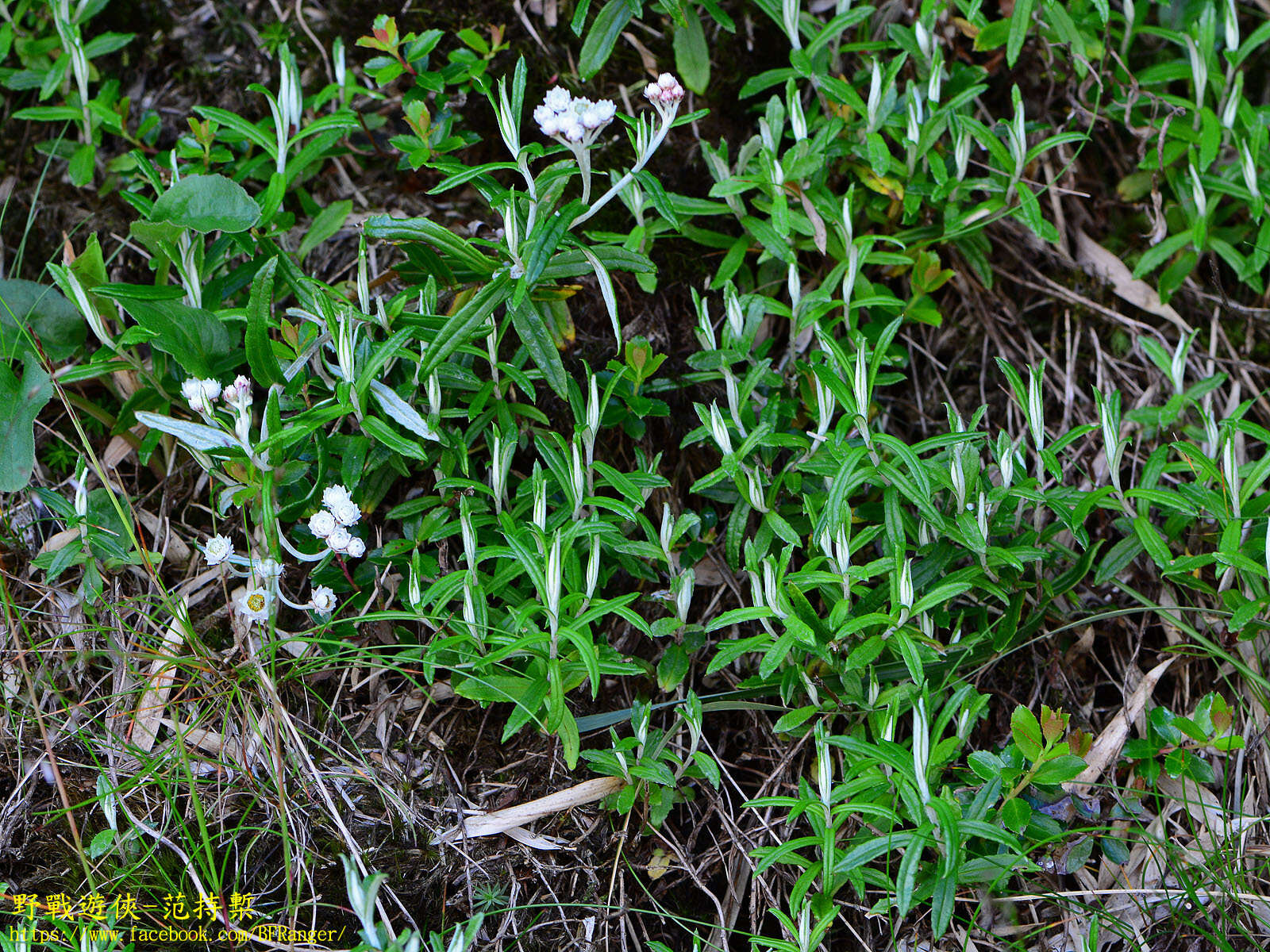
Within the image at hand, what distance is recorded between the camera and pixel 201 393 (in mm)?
1833

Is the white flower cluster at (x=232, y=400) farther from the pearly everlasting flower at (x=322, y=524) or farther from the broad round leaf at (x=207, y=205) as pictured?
the broad round leaf at (x=207, y=205)

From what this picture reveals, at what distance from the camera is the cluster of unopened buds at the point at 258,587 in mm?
1931

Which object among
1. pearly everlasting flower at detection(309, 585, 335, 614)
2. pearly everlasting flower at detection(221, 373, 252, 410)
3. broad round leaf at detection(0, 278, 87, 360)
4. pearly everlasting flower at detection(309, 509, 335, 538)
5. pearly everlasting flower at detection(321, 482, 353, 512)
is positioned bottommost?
pearly everlasting flower at detection(309, 585, 335, 614)

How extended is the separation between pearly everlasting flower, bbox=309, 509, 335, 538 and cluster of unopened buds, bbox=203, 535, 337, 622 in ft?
0.43

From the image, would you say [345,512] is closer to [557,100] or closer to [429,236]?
[429,236]

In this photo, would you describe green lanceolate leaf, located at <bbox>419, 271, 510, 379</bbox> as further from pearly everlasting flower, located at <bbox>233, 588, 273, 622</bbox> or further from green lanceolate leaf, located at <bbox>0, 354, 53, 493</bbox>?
green lanceolate leaf, located at <bbox>0, 354, 53, 493</bbox>

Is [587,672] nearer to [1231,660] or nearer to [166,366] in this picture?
[166,366]

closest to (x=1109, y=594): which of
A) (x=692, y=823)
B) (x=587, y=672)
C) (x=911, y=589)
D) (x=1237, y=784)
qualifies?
→ (x=1237, y=784)

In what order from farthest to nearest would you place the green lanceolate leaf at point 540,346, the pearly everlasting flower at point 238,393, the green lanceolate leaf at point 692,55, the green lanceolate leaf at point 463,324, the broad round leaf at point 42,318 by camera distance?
the green lanceolate leaf at point 692,55
the broad round leaf at point 42,318
the green lanceolate leaf at point 540,346
the green lanceolate leaf at point 463,324
the pearly everlasting flower at point 238,393

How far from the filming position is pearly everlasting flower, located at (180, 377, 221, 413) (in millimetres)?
1817

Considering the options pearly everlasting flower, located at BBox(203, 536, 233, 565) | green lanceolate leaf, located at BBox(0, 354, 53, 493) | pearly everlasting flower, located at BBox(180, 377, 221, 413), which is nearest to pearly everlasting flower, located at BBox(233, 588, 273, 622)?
pearly everlasting flower, located at BBox(203, 536, 233, 565)

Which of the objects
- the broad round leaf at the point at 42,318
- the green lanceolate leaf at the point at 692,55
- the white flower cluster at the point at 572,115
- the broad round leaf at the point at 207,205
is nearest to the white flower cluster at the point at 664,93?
the white flower cluster at the point at 572,115

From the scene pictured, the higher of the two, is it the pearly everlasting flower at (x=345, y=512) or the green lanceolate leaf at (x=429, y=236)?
the green lanceolate leaf at (x=429, y=236)

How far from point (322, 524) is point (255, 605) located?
0.22 meters
